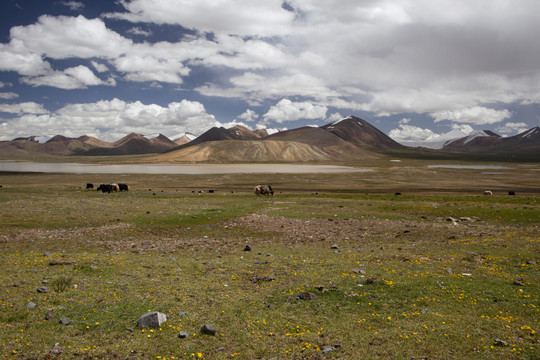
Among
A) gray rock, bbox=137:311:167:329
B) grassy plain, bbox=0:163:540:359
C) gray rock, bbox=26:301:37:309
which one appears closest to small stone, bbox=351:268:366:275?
grassy plain, bbox=0:163:540:359

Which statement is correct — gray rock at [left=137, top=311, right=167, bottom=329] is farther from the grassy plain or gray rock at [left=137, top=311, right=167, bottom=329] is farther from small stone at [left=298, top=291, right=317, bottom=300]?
small stone at [left=298, top=291, right=317, bottom=300]

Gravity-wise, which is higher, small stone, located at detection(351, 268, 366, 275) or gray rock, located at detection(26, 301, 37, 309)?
gray rock, located at detection(26, 301, 37, 309)

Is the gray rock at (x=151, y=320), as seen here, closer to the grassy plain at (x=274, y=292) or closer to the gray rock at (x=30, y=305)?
the grassy plain at (x=274, y=292)

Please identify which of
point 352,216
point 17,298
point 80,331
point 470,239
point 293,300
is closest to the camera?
point 80,331

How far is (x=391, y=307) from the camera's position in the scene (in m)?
12.0

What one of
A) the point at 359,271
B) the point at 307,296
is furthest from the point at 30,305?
the point at 359,271

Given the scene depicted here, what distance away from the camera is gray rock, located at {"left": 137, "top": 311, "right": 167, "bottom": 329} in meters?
10.2

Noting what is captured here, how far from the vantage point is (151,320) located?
33.6ft

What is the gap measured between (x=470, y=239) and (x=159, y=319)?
70.9 ft

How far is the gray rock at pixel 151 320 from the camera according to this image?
10.2m

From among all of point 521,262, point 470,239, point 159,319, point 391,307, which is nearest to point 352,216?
point 470,239

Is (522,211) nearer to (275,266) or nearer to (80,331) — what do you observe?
(275,266)

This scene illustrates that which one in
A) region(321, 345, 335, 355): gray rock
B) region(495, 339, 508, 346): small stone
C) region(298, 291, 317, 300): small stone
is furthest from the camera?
region(298, 291, 317, 300): small stone

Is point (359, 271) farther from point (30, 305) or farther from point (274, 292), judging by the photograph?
point (30, 305)
